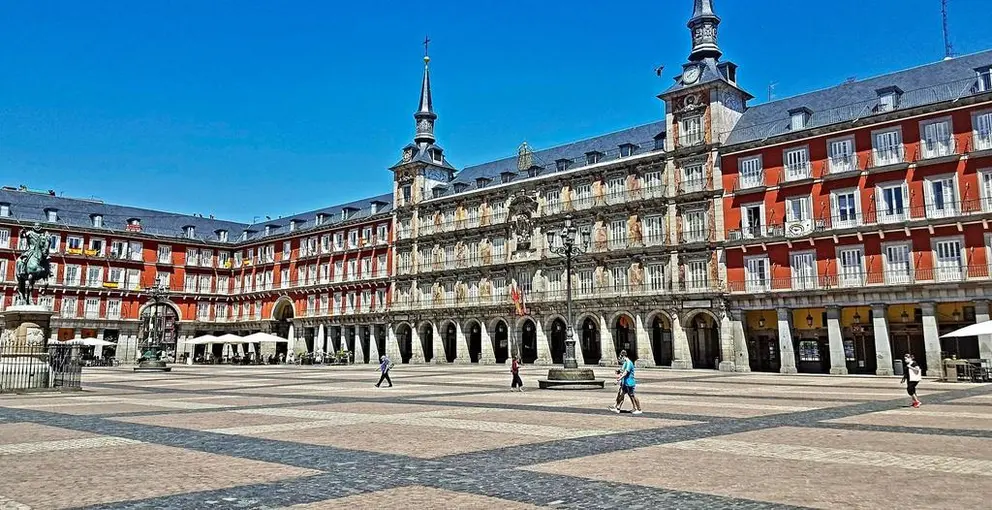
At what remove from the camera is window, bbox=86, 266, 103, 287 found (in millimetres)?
69438

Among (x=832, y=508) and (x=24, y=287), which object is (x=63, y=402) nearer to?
(x=24, y=287)

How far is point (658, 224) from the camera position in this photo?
48.7 metres

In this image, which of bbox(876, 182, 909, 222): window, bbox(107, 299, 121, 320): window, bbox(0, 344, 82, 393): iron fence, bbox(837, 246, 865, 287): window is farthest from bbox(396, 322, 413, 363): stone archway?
bbox(0, 344, 82, 393): iron fence

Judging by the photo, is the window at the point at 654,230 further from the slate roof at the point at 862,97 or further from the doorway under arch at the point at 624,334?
the slate roof at the point at 862,97

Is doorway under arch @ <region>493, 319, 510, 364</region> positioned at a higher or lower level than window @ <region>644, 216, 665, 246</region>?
lower

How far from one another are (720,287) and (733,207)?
491 centimetres

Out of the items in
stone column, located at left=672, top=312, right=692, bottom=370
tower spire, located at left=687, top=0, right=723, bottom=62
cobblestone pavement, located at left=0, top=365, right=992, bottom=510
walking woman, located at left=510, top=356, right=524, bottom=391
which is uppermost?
tower spire, located at left=687, top=0, right=723, bottom=62

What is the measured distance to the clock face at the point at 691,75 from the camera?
47938 mm

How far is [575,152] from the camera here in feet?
193

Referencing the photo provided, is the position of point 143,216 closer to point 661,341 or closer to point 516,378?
point 661,341

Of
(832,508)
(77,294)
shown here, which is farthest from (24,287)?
(77,294)

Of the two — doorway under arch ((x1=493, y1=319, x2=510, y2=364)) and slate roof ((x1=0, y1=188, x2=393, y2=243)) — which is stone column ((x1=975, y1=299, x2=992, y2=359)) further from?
slate roof ((x1=0, y1=188, x2=393, y2=243))

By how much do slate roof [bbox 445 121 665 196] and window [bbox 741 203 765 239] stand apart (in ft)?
31.3

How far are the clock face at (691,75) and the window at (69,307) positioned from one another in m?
57.7
